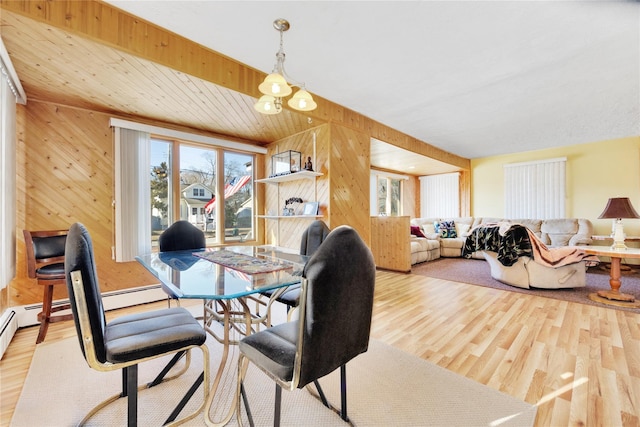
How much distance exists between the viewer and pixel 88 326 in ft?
3.45

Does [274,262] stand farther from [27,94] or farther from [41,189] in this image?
[27,94]

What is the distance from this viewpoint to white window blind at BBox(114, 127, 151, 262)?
304cm

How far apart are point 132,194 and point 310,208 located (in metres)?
2.16

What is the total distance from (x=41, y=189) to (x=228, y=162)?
2.15 meters

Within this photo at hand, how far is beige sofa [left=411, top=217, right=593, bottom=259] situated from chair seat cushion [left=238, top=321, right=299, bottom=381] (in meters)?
5.68

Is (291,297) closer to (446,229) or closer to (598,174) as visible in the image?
(446,229)

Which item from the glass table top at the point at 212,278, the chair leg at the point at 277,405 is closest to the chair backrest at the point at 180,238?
the glass table top at the point at 212,278

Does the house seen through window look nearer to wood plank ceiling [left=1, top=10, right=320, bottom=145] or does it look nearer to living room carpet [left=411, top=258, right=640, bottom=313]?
wood plank ceiling [left=1, top=10, right=320, bottom=145]

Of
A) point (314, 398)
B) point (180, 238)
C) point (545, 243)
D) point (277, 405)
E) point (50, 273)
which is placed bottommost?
point (314, 398)

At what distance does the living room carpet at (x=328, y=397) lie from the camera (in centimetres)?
137

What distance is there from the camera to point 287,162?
3.88 m

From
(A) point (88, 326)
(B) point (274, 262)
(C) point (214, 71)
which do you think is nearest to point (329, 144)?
(C) point (214, 71)

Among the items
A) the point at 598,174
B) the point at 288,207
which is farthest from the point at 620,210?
the point at 288,207

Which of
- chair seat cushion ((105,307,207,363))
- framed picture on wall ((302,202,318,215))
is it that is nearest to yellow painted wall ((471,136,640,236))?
framed picture on wall ((302,202,318,215))
